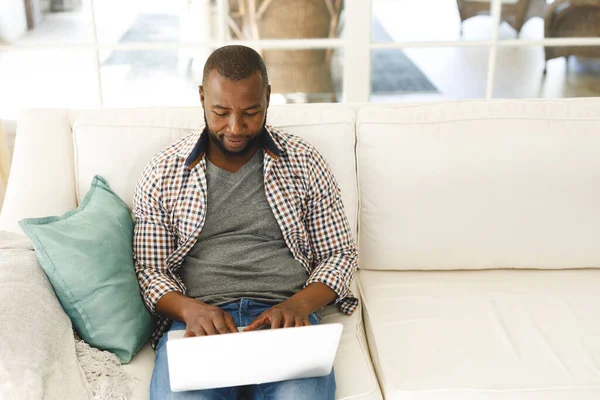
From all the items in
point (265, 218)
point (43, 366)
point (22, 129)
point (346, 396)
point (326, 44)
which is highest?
point (326, 44)

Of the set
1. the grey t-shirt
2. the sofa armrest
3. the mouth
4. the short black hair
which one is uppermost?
the short black hair

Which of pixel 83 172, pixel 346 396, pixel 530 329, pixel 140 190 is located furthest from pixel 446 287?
pixel 83 172

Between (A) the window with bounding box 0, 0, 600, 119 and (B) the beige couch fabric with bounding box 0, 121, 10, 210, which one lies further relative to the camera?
(A) the window with bounding box 0, 0, 600, 119

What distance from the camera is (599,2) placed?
2.57 metres

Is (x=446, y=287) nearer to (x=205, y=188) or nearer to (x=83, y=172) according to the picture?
(x=205, y=188)

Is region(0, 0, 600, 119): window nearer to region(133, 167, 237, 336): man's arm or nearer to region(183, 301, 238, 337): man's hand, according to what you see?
region(133, 167, 237, 336): man's arm

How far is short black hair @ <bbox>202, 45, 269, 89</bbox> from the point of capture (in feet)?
4.74

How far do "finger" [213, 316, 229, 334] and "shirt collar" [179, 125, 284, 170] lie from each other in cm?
38

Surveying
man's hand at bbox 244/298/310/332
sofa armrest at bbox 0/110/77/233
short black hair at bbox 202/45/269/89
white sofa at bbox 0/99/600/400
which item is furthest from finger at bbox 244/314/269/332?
sofa armrest at bbox 0/110/77/233

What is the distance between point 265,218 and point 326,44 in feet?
3.58

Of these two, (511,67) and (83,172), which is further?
(511,67)

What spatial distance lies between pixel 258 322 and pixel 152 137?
65 centimetres

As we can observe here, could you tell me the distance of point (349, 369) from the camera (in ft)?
4.79

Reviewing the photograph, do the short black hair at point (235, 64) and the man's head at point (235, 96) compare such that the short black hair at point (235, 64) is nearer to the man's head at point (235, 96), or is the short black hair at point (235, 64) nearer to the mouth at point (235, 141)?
the man's head at point (235, 96)
